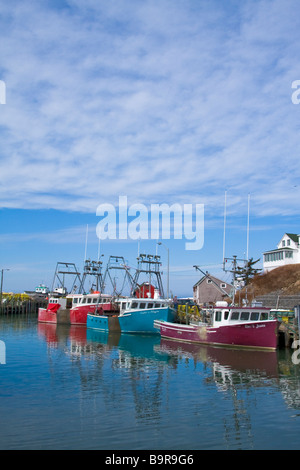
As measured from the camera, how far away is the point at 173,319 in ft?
158

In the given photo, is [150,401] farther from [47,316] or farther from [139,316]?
[47,316]

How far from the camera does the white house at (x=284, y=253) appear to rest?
70938 mm

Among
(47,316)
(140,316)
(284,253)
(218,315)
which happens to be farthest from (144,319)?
(284,253)

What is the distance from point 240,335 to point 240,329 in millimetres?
519

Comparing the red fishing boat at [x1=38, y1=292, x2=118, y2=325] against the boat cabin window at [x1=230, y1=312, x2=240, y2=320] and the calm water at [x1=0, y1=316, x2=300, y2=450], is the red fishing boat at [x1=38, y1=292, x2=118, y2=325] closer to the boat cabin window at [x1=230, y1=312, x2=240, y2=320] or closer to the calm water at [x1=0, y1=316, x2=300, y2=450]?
the calm water at [x1=0, y1=316, x2=300, y2=450]

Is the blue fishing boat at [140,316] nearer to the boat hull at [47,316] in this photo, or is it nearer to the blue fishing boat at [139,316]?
the blue fishing boat at [139,316]

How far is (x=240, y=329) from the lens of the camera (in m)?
33.6

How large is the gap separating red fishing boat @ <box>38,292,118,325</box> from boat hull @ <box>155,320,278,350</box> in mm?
24181

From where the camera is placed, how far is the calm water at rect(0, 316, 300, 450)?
13.9 meters

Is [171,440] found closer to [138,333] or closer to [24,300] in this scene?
[138,333]

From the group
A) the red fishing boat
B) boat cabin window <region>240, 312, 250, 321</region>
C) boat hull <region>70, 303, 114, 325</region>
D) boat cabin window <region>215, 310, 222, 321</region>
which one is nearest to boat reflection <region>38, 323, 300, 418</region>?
boat cabin window <region>215, 310, 222, 321</region>

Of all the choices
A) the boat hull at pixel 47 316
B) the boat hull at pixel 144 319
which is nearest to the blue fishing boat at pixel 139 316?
the boat hull at pixel 144 319
